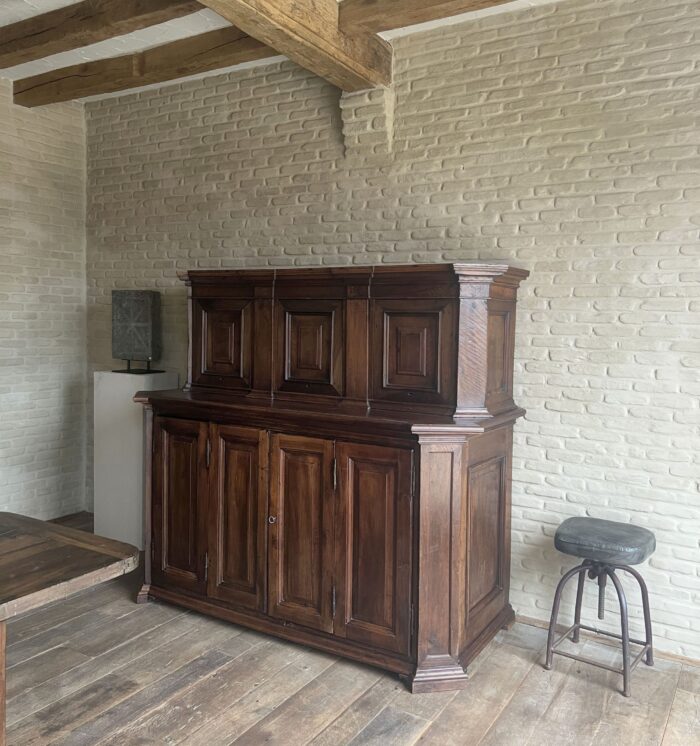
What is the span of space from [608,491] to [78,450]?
14.5 feet

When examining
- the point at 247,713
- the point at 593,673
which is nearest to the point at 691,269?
the point at 593,673

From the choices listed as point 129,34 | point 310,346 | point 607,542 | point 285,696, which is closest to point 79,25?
point 129,34

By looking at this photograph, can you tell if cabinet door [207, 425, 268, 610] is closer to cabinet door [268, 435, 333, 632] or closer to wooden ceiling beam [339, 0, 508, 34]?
cabinet door [268, 435, 333, 632]

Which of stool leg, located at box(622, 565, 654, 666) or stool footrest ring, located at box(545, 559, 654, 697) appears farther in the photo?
stool leg, located at box(622, 565, 654, 666)

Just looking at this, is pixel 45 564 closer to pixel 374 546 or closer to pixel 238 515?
pixel 238 515

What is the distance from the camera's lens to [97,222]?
582 cm

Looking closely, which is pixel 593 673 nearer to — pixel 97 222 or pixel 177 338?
pixel 177 338

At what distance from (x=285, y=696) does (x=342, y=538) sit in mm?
776

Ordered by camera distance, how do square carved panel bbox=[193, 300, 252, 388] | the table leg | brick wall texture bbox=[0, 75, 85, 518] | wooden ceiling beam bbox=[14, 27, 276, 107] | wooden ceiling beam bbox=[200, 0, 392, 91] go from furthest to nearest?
brick wall texture bbox=[0, 75, 85, 518], wooden ceiling beam bbox=[14, 27, 276, 107], square carved panel bbox=[193, 300, 252, 388], wooden ceiling beam bbox=[200, 0, 392, 91], the table leg

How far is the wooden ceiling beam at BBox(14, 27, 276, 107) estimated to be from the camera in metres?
4.39

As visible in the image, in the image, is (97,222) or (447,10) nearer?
(447,10)

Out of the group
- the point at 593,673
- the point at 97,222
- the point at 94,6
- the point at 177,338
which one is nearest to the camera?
the point at 593,673

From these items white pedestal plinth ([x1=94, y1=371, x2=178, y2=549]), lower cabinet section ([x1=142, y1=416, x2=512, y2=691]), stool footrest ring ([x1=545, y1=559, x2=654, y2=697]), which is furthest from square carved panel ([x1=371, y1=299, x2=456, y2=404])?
white pedestal plinth ([x1=94, y1=371, x2=178, y2=549])

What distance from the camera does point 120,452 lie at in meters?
5.12
